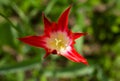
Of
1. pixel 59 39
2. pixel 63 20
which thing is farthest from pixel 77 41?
pixel 63 20

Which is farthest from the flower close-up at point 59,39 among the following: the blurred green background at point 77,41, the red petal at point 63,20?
the blurred green background at point 77,41

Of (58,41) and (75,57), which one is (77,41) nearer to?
(58,41)

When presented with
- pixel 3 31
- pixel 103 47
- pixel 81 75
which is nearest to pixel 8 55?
pixel 3 31

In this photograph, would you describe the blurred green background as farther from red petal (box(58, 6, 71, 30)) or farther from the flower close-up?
red petal (box(58, 6, 71, 30))

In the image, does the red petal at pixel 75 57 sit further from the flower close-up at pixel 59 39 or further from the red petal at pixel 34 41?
the red petal at pixel 34 41

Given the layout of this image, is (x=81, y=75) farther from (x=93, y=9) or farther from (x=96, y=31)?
(x=93, y=9)
